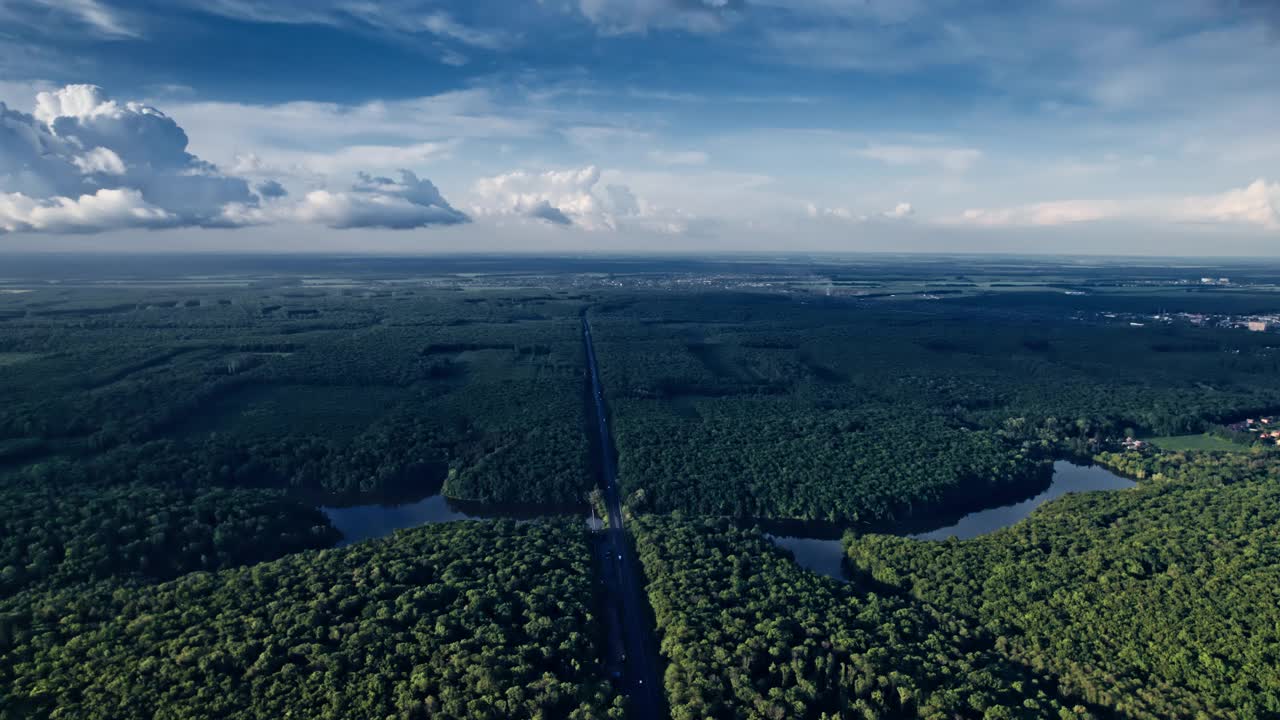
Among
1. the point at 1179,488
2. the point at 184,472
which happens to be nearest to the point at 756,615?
the point at 1179,488

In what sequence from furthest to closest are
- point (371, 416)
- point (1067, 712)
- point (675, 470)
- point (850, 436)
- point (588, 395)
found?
1. point (588, 395)
2. point (371, 416)
3. point (850, 436)
4. point (675, 470)
5. point (1067, 712)

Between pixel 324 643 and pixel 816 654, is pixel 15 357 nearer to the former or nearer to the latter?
pixel 324 643

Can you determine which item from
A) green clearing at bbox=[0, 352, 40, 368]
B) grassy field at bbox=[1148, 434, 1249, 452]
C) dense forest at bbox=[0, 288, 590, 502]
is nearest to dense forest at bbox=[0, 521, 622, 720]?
dense forest at bbox=[0, 288, 590, 502]

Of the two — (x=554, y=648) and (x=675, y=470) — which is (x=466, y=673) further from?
(x=675, y=470)

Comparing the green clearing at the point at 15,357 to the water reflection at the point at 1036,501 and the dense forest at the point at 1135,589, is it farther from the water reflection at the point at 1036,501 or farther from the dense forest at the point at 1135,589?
the water reflection at the point at 1036,501

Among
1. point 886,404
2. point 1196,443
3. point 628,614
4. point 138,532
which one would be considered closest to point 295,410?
point 138,532

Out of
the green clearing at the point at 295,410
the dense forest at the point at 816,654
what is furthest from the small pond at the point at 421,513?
the dense forest at the point at 816,654
